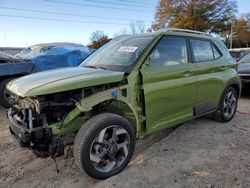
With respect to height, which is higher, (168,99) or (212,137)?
(168,99)

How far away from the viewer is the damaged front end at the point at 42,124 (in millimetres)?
2602

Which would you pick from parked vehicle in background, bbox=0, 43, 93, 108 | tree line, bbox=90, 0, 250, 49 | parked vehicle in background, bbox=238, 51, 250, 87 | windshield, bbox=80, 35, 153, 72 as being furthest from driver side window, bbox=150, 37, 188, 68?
tree line, bbox=90, 0, 250, 49

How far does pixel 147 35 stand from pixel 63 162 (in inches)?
88.0

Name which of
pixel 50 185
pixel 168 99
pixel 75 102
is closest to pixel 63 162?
pixel 50 185

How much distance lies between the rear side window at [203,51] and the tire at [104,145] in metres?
1.89

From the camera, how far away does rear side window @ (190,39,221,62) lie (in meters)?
4.12

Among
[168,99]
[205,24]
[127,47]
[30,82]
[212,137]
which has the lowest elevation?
[212,137]

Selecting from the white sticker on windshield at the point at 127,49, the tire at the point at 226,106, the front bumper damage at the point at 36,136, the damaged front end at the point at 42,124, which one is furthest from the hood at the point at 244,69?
the front bumper damage at the point at 36,136

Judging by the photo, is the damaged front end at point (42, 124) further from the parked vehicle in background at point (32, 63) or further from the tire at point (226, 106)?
the tire at point (226, 106)

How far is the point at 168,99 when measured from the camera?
356 cm

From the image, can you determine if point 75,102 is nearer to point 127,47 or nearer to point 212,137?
point 127,47

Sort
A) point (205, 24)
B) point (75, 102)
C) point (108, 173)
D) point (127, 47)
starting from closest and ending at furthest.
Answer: point (75, 102) < point (108, 173) < point (127, 47) < point (205, 24)

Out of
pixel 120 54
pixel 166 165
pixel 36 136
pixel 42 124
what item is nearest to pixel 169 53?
pixel 120 54

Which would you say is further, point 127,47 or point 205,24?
point 205,24
